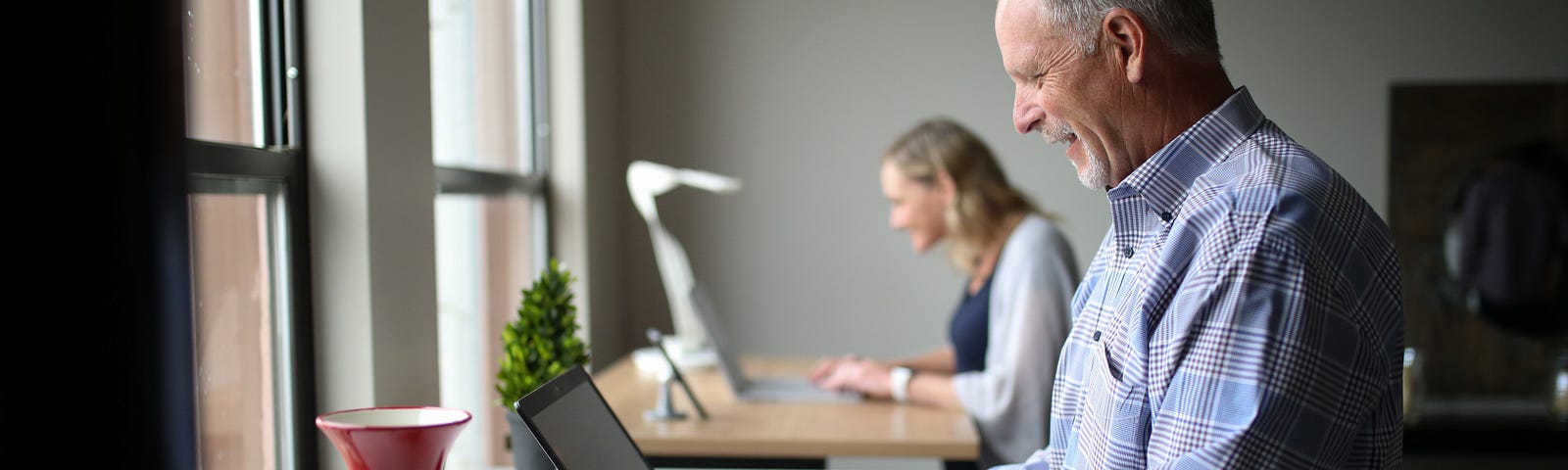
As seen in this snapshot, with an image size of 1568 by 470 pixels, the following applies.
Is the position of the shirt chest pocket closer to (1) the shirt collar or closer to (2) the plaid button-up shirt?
(2) the plaid button-up shirt

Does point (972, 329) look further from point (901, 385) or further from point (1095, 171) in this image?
point (1095, 171)

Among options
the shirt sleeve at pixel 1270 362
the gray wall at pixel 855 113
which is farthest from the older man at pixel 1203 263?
the gray wall at pixel 855 113

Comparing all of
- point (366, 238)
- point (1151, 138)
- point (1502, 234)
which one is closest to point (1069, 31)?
point (1151, 138)

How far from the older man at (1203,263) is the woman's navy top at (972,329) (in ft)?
4.54

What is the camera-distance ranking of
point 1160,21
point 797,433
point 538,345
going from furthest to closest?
1. point 797,433
2. point 538,345
3. point 1160,21

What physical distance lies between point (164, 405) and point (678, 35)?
3.48 meters

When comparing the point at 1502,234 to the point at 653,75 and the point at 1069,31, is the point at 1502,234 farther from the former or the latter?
the point at 1069,31

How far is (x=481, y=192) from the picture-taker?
2607 millimetres

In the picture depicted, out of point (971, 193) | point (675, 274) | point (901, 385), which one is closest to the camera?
point (901, 385)

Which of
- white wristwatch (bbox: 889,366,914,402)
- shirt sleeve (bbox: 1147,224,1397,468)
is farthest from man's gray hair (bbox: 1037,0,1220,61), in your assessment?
white wristwatch (bbox: 889,366,914,402)

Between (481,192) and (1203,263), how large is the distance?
194cm

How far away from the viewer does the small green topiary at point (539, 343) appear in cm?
171

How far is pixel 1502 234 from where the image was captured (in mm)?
3863

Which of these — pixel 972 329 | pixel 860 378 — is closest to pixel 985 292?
pixel 972 329
